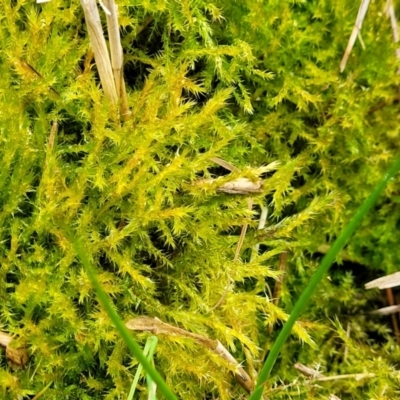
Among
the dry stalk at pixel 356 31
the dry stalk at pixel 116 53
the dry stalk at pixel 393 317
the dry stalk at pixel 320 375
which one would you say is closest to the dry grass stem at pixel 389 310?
the dry stalk at pixel 393 317

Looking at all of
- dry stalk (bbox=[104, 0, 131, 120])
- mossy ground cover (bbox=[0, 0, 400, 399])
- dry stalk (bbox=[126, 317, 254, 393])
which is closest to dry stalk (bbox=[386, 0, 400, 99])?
mossy ground cover (bbox=[0, 0, 400, 399])

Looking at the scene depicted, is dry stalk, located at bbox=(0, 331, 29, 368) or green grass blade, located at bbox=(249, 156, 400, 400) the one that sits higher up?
green grass blade, located at bbox=(249, 156, 400, 400)

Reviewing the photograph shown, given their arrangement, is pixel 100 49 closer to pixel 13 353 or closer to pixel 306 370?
pixel 13 353

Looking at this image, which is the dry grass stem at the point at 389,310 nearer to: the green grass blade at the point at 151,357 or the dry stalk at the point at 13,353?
the green grass blade at the point at 151,357

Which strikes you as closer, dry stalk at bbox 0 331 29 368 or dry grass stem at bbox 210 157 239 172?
dry stalk at bbox 0 331 29 368

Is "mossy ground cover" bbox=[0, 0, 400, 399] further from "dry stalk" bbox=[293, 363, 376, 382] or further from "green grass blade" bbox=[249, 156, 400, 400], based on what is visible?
"green grass blade" bbox=[249, 156, 400, 400]

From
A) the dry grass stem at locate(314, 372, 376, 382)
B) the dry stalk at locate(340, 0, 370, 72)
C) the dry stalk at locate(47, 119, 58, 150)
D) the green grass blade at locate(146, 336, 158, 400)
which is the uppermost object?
the dry stalk at locate(340, 0, 370, 72)
